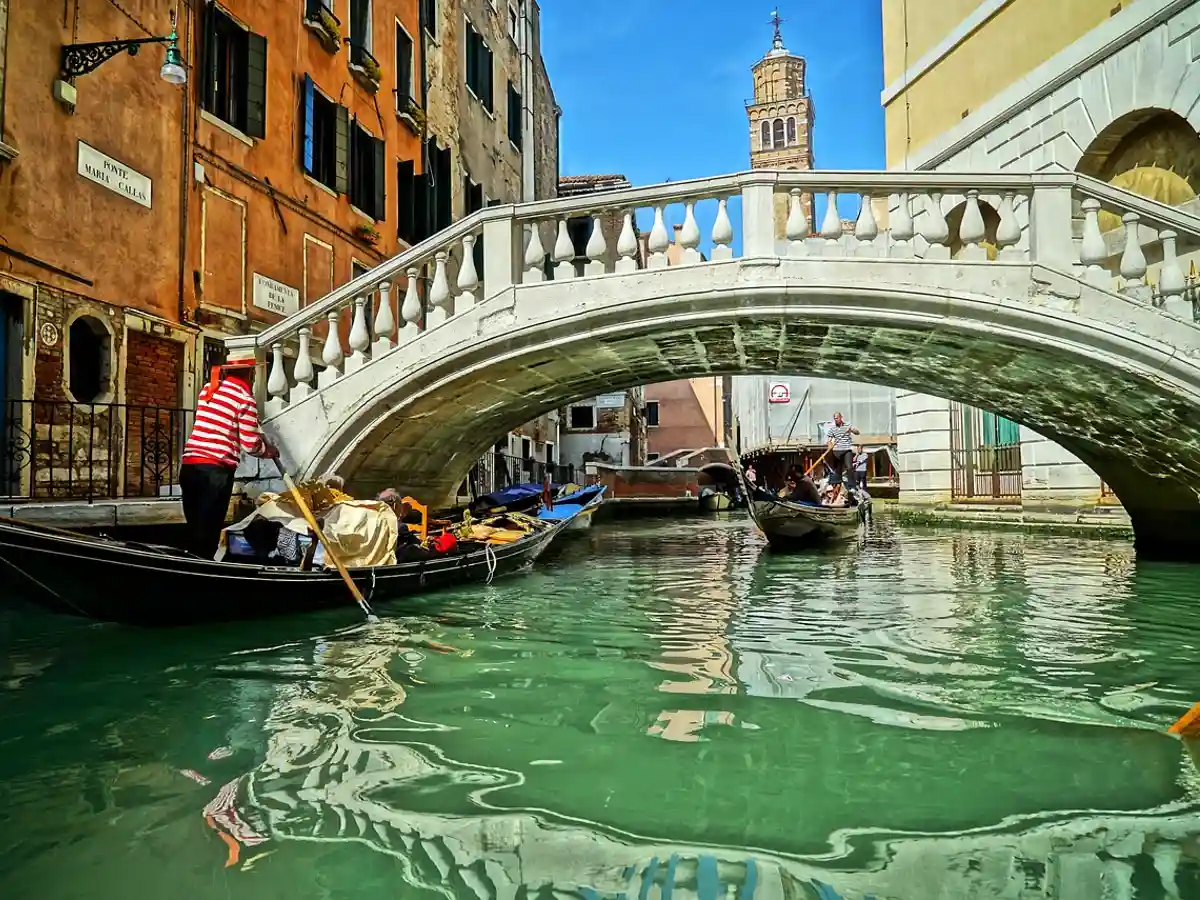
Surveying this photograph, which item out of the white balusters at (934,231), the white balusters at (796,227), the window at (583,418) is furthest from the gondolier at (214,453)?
the window at (583,418)

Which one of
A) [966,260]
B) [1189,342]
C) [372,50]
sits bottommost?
[1189,342]

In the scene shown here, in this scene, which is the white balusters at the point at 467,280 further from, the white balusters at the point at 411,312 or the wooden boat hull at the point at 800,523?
the wooden boat hull at the point at 800,523

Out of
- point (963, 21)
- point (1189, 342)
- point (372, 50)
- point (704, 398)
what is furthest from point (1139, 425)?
point (704, 398)

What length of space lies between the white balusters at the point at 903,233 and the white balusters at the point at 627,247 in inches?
48.4

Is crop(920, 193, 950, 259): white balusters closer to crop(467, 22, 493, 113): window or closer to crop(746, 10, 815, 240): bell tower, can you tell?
crop(467, 22, 493, 113): window

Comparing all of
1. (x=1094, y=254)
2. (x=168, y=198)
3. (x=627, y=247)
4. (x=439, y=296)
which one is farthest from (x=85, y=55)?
(x=1094, y=254)

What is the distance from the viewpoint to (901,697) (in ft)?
8.49

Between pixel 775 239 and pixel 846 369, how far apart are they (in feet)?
7.00

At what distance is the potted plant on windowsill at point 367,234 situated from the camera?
7547mm

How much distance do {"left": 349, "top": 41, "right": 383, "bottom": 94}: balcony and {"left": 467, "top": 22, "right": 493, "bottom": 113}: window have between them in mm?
2708

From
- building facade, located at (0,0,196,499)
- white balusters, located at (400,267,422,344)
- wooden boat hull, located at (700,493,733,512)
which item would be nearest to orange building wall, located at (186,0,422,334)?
building facade, located at (0,0,196,499)

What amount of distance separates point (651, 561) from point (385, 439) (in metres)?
2.57

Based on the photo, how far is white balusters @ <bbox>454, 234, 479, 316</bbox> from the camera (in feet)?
15.5

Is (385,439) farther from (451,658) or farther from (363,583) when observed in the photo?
(451,658)
